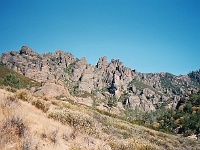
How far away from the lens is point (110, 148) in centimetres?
918

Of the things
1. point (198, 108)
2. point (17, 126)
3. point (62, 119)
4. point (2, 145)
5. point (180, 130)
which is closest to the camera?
point (2, 145)

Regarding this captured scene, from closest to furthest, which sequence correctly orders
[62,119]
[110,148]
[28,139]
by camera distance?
[28,139], [110,148], [62,119]

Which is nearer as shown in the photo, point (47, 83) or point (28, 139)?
point (28, 139)

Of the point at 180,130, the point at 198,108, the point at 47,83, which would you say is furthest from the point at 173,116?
the point at 47,83

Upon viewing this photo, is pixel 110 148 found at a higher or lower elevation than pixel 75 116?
lower

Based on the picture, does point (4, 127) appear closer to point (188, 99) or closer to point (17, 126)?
point (17, 126)

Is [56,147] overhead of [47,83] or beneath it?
beneath

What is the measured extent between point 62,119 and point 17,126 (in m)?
4.14

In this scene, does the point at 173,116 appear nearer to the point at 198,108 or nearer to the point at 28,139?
the point at 198,108

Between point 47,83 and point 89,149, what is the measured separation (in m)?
101

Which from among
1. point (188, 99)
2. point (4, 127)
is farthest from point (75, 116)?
point (188, 99)

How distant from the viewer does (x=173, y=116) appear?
4043 inches

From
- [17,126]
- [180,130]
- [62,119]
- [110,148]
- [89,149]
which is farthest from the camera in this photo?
[180,130]

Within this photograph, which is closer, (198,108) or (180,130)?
(180,130)
